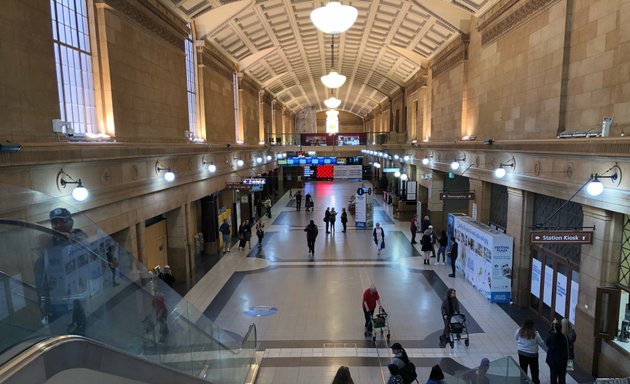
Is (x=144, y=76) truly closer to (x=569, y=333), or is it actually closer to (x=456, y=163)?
(x=456, y=163)

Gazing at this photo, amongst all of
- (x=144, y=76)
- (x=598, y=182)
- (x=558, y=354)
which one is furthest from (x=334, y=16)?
(x=558, y=354)

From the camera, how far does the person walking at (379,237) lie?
596 inches

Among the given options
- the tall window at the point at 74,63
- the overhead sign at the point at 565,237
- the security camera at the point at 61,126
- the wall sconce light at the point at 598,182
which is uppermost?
the tall window at the point at 74,63

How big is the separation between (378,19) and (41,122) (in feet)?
47.1

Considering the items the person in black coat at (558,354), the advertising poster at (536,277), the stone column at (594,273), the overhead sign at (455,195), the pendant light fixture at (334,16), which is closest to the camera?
the person in black coat at (558,354)

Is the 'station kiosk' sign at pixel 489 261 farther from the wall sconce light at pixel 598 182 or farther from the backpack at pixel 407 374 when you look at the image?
the backpack at pixel 407 374

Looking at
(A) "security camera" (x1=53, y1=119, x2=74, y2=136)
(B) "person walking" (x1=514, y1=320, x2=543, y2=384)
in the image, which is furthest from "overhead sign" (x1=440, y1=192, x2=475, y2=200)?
(A) "security camera" (x1=53, y1=119, x2=74, y2=136)

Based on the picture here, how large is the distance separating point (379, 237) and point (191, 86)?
29.1ft

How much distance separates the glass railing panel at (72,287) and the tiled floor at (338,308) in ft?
10.3

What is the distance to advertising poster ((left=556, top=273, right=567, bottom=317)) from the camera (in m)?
8.52

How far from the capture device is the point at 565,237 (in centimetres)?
699

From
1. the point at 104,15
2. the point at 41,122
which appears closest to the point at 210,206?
the point at 104,15

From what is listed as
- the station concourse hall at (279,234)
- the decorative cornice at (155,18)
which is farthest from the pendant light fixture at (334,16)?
the decorative cornice at (155,18)

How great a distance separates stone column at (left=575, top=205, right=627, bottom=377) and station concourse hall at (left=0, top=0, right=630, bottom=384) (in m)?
0.03
